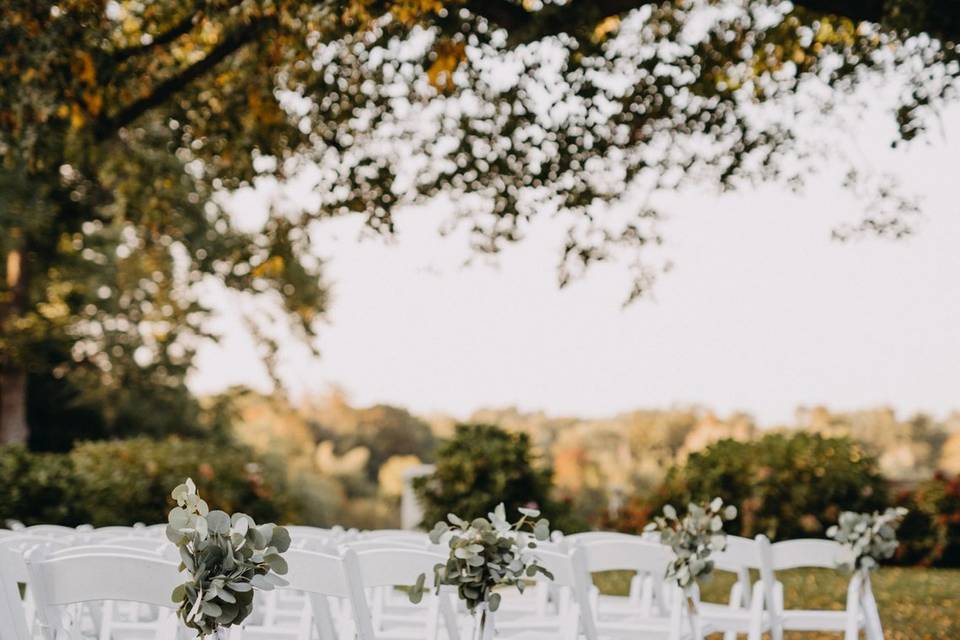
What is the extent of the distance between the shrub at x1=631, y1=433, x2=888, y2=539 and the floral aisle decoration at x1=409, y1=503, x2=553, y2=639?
10087 millimetres

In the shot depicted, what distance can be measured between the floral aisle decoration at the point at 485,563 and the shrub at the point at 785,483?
1009 cm

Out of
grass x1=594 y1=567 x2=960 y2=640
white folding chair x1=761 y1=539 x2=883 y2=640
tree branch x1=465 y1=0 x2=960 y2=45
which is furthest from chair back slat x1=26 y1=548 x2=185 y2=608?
grass x1=594 y1=567 x2=960 y2=640

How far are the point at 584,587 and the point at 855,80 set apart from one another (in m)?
5.16

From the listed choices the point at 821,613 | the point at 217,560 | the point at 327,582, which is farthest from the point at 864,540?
the point at 217,560

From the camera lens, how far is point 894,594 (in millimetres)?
10086

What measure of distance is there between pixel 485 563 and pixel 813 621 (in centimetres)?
273

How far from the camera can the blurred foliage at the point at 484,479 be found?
1262cm

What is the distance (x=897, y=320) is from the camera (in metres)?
25.8

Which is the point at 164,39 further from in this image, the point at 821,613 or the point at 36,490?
the point at 36,490

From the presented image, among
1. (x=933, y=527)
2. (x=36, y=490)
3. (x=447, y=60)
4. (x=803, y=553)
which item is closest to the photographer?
(x=803, y=553)

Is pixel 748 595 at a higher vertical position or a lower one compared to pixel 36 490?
lower

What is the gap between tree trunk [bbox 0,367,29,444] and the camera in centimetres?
1872

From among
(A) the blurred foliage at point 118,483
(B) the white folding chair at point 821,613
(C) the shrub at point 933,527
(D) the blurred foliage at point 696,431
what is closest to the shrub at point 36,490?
(A) the blurred foliage at point 118,483

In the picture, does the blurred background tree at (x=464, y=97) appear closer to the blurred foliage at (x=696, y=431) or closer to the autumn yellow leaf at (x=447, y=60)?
the autumn yellow leaf at (x=447, y=60)
